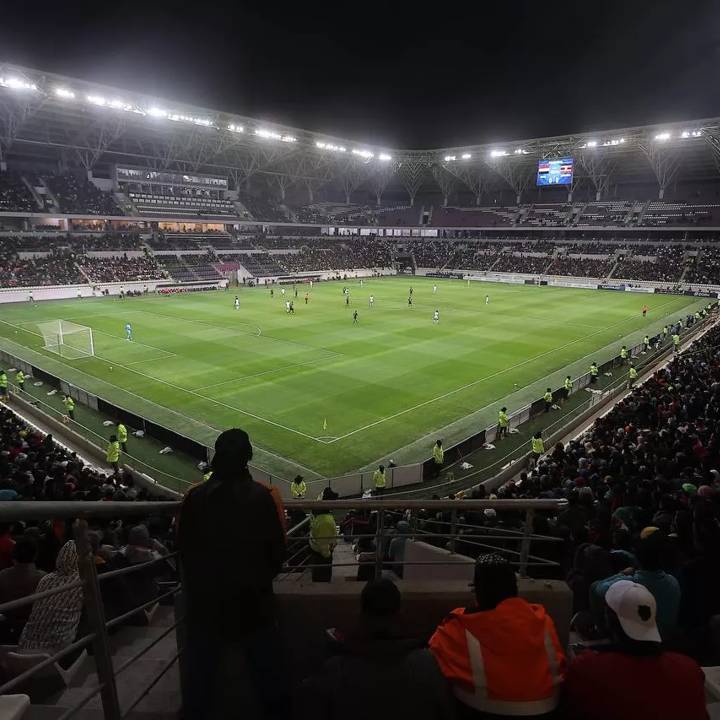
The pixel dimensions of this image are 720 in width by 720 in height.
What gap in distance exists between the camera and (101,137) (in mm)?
69250

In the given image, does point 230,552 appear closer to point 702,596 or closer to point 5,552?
point 5,552

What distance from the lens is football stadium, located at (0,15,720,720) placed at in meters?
2.92

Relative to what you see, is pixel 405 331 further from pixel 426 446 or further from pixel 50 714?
pixel 50 714

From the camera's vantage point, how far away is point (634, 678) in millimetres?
2701

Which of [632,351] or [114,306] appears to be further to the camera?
[114,306]

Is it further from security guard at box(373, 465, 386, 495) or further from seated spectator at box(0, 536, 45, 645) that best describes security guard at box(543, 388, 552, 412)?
seated spectator at box(0, 536, 45, 645)

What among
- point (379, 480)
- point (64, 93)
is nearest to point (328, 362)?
point (379, 480)

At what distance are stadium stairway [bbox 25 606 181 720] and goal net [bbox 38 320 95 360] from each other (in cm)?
3071

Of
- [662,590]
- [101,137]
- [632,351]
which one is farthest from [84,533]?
[101,137]

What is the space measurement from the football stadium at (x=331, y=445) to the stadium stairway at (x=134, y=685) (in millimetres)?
28

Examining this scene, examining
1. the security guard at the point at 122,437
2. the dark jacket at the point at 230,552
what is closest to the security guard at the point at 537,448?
the security guard at the point at 122,437

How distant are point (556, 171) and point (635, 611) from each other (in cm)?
9600

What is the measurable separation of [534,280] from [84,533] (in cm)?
8418

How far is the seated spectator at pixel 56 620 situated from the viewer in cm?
396
